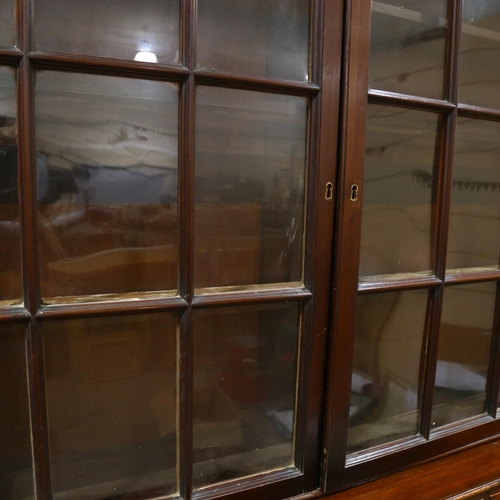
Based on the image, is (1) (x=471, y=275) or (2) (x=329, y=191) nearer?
(2) (x=329, y=191)

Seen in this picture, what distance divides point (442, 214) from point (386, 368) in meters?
0.32

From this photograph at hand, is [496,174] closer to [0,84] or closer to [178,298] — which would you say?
[178,298]

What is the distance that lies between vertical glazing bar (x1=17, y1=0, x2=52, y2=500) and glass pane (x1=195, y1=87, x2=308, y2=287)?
0.76 feet

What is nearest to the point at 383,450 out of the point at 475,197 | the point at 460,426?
the point at 460,426

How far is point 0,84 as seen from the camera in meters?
0.58

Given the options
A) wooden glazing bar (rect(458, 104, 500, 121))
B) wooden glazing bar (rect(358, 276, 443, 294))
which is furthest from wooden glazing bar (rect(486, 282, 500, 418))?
wooden glazing bar (rect(458, 104, 500, 121))

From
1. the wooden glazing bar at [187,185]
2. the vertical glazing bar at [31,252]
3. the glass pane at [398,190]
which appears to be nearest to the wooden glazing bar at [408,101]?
the glass pane at [398,190]

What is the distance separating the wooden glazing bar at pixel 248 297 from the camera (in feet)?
2.25

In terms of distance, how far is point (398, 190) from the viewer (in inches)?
32.2

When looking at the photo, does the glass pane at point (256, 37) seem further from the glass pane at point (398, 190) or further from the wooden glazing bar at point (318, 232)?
the glass pane at point (398, 190)

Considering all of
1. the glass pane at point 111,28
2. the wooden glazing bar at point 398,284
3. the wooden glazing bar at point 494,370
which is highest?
the glass pane at point 111,28

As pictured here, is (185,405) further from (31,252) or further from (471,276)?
(471,276)

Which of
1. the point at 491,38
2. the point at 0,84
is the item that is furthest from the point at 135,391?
the point at 491,38

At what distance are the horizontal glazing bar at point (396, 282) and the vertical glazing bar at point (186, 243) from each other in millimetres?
314
